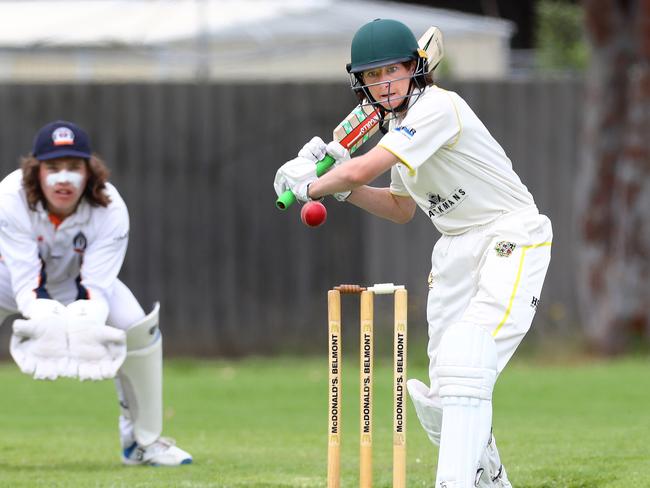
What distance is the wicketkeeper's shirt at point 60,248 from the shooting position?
6.52m

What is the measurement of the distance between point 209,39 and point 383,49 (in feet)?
37.5

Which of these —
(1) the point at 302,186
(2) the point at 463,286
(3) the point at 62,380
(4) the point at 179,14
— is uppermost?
(4) the point at 179,14

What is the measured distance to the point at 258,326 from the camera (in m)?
12.1

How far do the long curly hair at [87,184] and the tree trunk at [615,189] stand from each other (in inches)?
245

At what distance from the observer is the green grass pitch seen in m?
6.25

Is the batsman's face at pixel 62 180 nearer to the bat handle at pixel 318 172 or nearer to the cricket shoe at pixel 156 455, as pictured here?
the cricket shoe at pixel 156 455

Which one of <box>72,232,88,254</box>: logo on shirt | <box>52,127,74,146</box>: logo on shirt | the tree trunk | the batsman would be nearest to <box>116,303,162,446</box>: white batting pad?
<box>72,232,88,254</box>: logo on shirt

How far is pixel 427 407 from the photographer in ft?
17.2

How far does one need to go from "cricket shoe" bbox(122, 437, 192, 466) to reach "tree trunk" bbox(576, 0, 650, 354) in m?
5.88

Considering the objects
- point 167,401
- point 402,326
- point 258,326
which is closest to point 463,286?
point 402,326

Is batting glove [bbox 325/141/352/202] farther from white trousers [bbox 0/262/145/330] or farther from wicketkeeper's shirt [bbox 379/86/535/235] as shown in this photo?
white trousers [bbox 0/262/145/330]

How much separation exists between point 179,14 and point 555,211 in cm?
695

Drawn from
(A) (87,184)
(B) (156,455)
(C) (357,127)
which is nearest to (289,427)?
(B) (156,455)

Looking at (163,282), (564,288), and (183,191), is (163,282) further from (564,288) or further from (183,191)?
(564,288)
